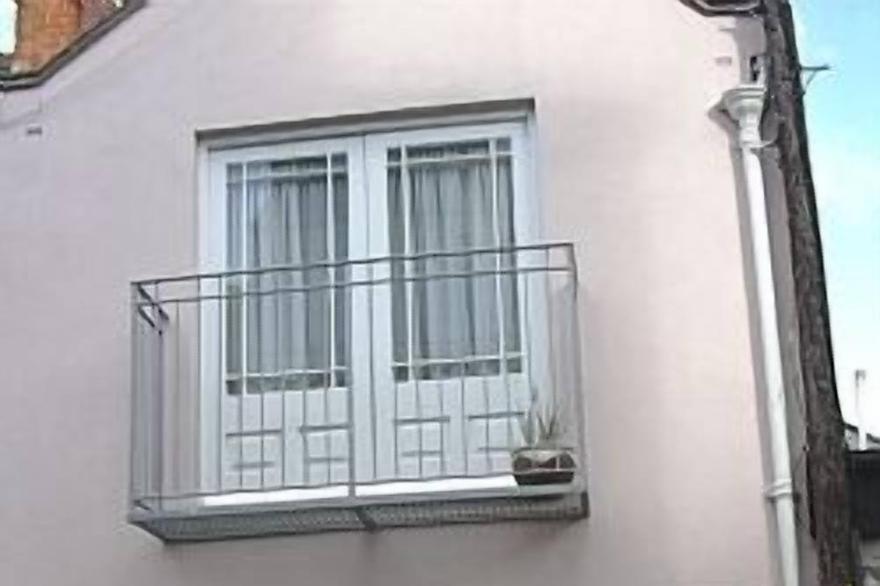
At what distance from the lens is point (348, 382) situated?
8.56m

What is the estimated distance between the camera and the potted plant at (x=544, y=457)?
7867 mm

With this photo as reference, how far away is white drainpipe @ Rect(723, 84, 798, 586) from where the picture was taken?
25.8ft

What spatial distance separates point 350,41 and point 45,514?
9.68 ft

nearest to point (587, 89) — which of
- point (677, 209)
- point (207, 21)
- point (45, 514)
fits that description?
point (677, 209)

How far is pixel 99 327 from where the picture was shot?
8867 mm

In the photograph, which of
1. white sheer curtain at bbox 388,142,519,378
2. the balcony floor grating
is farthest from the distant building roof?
the balcony floor grating

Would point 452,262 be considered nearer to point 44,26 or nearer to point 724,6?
point 724,6

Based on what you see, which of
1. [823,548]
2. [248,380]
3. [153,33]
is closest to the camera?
[823,548]

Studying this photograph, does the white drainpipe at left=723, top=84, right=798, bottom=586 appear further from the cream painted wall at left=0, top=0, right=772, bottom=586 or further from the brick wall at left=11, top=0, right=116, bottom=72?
the brick wall at left=11, top=0, right=116, bottom=72

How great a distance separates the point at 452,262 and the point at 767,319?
65.4 inches

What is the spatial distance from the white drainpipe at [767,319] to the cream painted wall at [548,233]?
117 millimetres

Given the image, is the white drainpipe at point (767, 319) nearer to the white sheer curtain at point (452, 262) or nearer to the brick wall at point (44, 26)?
the white sheer curtain at point (452, 262)

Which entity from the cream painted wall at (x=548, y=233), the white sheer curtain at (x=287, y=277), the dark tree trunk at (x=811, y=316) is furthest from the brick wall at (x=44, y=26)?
the dark tree trunk at (x=811, y=316)

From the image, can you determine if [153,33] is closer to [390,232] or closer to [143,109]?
[143,109]
